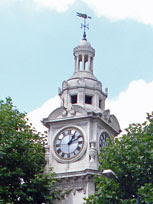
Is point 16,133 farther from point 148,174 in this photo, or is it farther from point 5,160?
point 148,174

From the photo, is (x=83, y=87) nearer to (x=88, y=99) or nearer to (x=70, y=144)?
(x=88, y=99)

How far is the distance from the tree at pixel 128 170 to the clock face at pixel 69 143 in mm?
6903

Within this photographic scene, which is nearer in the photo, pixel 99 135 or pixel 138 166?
pixel 138 166

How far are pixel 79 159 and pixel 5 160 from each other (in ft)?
21.0

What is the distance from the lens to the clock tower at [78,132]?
49241mm

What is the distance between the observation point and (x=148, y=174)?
137 ft

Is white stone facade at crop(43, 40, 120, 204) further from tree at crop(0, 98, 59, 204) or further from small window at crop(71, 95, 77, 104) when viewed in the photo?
tree at crop(0, 98, 59, 204)

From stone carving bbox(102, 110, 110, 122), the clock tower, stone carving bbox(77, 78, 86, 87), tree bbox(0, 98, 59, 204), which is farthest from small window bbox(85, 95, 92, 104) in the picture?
tree bbox(0, 98, 59, 204)

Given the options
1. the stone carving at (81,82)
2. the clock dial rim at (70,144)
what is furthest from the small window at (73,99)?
the clock dial rim at (70,144)

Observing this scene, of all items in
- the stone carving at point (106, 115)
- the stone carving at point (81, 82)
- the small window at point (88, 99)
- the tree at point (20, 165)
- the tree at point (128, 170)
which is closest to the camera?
the tree at point (128, 170)

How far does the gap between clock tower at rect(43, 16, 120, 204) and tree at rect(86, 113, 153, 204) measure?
511cm

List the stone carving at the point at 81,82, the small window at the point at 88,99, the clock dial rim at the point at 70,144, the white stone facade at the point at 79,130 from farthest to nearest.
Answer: the small window at the point at 88,99, the stone carving at the point at 81,82, the clock dial rim at the point at 70,144, the white stone facade at the point at 79,130

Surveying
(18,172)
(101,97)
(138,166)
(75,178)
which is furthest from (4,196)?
(101,97)

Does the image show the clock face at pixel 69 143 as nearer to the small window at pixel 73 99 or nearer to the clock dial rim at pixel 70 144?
the clock dial rim at pixel 70 144
